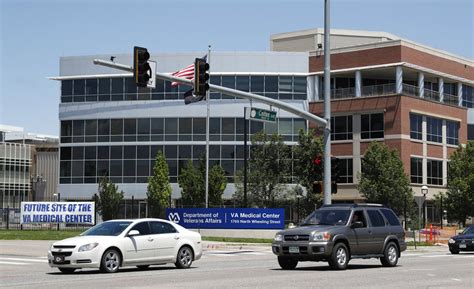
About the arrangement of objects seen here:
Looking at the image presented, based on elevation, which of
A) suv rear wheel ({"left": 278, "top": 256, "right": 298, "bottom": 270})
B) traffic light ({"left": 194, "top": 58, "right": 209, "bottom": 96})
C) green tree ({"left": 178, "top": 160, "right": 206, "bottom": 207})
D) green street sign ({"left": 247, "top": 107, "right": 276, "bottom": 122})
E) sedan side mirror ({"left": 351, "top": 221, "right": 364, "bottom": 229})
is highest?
traffic light ({"left": 194, "top": 58, "right": 209, "bottom": 96})

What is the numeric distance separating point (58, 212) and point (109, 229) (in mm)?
29980

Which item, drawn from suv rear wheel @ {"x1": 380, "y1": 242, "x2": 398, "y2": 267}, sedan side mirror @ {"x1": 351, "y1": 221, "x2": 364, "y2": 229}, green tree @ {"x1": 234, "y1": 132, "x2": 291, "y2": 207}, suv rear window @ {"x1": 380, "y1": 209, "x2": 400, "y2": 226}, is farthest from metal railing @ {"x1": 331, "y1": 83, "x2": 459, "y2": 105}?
sedan side mirror @ {"x1": 351, "y1": 221, "x2": 364, "y2": 229}

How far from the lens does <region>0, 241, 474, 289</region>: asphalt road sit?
17.2 meters

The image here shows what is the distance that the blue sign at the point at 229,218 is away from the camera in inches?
1713

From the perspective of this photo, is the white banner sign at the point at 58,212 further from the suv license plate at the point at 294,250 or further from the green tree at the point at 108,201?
the suv license plate at the point at 294,250

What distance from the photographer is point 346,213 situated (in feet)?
74.1

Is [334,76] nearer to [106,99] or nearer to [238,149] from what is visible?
[238,149]

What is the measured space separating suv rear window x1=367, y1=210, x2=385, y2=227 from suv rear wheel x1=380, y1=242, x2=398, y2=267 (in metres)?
0.64

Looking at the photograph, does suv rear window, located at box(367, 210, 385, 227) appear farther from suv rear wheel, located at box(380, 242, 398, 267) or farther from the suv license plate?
the suv license plate

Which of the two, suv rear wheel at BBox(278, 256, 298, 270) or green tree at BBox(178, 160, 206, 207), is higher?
green tree at BBox(178, 160, 206, 207)

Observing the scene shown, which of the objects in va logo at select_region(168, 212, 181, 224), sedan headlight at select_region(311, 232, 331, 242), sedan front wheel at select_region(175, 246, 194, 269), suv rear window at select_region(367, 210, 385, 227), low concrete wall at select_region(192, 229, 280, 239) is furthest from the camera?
va logo at select_region(168, 212, 181, 224)

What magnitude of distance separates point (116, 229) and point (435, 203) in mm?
51175

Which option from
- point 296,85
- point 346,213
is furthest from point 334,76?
point 346,213

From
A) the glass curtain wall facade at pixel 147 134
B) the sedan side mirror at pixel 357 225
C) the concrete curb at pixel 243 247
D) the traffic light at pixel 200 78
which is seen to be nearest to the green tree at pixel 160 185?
the glass curtain wall facade at pixel 147 134
